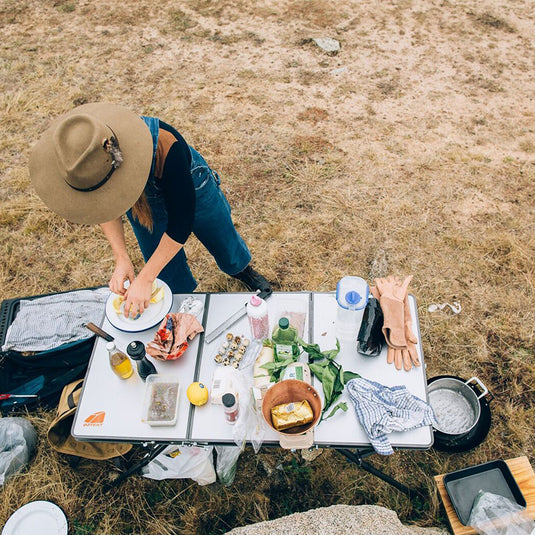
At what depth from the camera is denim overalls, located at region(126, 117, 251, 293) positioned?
2402 millimetres

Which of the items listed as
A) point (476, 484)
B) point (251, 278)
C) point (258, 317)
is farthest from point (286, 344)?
point (476, 484)

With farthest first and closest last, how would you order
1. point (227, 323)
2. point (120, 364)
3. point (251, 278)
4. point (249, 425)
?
point (251, 278) < point (227, 323) < point (120, 364) < point (249, 425)

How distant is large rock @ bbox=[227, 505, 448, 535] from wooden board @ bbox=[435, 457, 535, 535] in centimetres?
9

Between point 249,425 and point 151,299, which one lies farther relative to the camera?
point 151,299

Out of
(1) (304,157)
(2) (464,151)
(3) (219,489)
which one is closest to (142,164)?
(3) (219,489)

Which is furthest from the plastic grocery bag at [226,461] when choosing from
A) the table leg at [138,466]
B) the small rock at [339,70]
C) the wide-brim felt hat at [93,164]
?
the small rock at [339,70]

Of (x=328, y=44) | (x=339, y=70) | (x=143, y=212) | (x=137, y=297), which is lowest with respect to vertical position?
(x=339, y=70)

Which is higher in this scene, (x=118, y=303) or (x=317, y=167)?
(x=118, y=303)

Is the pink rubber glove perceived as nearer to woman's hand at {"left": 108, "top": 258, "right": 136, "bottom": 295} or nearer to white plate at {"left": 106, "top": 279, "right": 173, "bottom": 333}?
white plate at {"left": 106, "top": 279, "right": 173, "bottom": 333}

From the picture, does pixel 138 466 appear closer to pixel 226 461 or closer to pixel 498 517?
pixel 226 461

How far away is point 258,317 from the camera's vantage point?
2.11 meters

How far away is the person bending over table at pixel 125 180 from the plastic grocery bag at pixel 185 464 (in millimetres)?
928

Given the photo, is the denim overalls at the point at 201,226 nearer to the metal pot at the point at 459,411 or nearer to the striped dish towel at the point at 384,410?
the striped dish towel at the point at 384,410

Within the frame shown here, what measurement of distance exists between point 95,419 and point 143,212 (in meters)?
1.05
